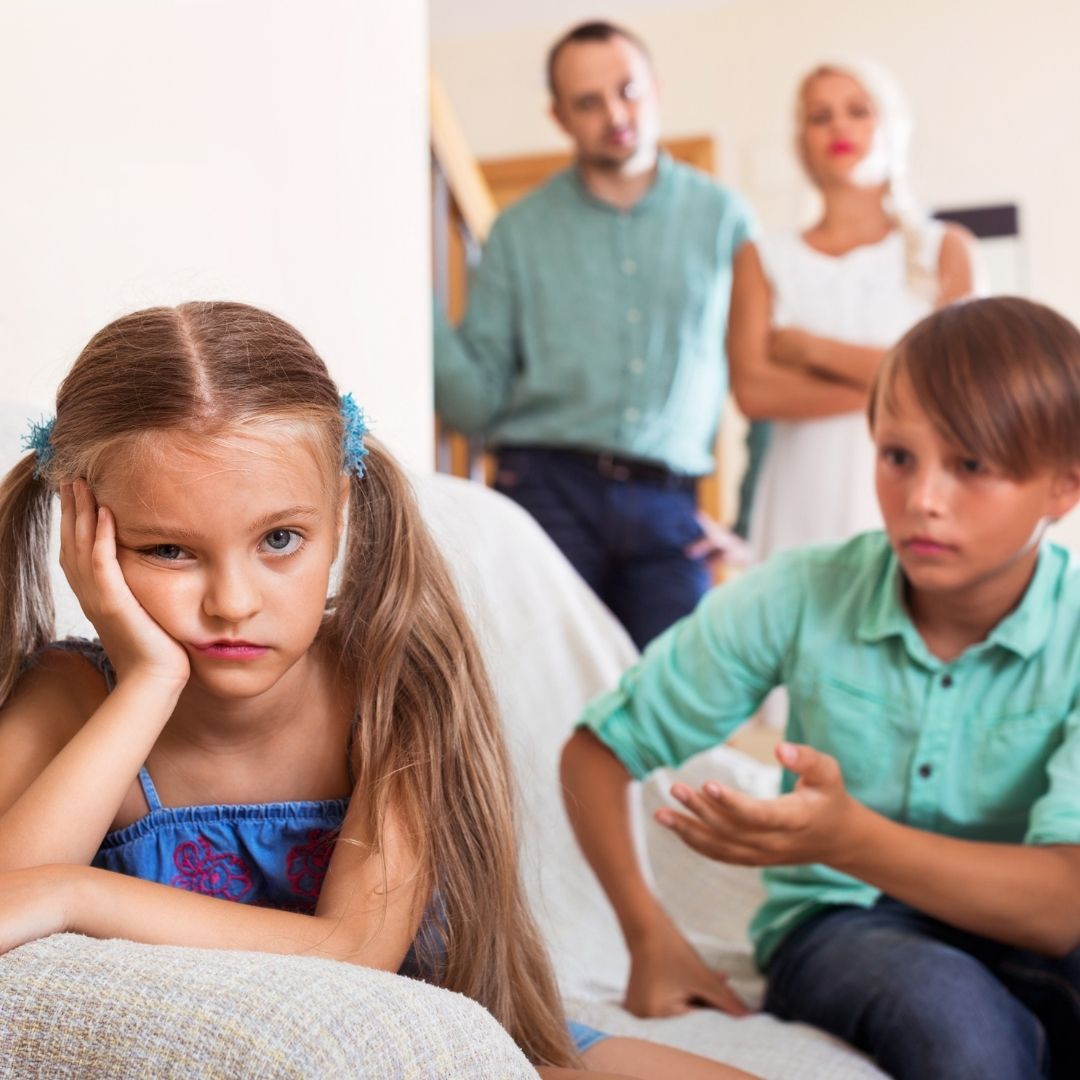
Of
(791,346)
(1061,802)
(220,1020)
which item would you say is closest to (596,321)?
(791,346)

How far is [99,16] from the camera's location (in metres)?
1.30

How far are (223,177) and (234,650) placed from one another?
0.77 m

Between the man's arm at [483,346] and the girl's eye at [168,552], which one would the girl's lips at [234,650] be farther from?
the man's arm at [483,346]

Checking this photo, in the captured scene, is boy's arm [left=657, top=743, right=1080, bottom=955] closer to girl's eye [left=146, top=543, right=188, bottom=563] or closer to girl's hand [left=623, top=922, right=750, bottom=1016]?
girl's hand [left=623, top=922, right=750, bottom=1016]

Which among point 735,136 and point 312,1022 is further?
point 735,136

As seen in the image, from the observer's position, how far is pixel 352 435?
3.14ft

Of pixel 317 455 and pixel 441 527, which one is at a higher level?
pixel 317 455

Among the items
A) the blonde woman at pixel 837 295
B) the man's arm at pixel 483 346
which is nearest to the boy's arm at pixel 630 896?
the blonde woman at pixel 837 295

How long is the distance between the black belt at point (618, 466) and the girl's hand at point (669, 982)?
1190 millimetres

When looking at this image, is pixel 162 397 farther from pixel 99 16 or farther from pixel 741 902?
pixel 741 902

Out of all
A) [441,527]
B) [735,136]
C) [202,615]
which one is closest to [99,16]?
[441,527]

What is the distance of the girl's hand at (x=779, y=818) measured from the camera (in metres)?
1.08

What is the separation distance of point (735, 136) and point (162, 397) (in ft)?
16.0

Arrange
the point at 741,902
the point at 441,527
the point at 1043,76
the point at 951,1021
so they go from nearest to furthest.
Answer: the point at 951,1021
the point at 441,527
the point at 741,902
the point at 1043,76
